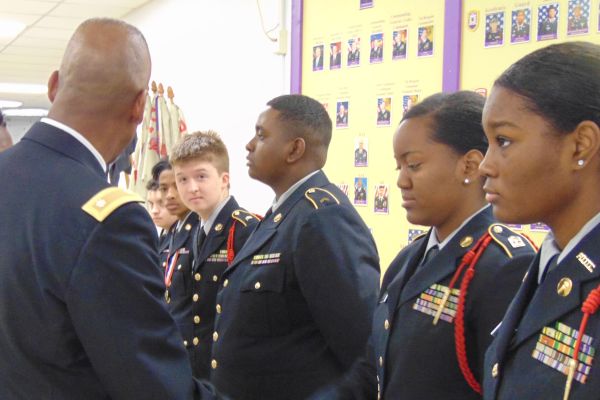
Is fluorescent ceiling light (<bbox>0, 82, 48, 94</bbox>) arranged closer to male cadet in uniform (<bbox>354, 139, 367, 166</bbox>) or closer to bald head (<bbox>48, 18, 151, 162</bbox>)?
male cadet in uniform (<bbox>354, 139, 367, 166</bbox>)

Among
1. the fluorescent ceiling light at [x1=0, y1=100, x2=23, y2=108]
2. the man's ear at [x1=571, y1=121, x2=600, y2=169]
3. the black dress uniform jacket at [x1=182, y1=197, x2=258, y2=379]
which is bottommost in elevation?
the black dress uniform jacket at [x1=182, y1=197, x2=258, y2=379]

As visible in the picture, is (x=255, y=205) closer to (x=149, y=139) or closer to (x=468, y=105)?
(x=149, y=139)

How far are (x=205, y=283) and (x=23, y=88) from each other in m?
10.2

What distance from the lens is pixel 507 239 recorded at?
57.7 inches

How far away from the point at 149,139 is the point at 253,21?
113cm

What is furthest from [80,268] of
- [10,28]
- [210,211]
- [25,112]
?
[25,112]

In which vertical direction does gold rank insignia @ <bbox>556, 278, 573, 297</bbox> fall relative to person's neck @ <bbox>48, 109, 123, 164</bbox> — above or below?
below

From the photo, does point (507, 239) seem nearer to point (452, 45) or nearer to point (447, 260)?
point (447, 260)

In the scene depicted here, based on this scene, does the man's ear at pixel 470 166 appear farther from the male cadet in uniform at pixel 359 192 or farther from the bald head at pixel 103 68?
the male cadet in uniform at pixel 359 192

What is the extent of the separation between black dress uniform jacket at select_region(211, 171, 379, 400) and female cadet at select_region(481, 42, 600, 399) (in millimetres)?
759

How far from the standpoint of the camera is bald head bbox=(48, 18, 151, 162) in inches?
51.6

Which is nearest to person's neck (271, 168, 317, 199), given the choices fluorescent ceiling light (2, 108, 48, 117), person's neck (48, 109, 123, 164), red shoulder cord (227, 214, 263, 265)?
red shoulder cord (227, 214, 263, 265)

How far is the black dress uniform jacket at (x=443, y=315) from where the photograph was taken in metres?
1.41

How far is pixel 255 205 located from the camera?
4.48 m
